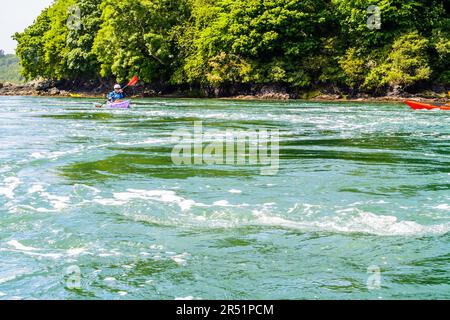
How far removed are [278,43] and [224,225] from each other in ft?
137

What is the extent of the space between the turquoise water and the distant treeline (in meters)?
30.8

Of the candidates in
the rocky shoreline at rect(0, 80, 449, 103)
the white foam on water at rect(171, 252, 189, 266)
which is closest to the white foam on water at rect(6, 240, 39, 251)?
the white foam on water at rect(171, 252, 189, 266)

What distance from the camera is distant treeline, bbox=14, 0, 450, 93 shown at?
4250 centimetres

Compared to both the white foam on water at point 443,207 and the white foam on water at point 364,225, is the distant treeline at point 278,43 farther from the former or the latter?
the white foam on water at point 364,225

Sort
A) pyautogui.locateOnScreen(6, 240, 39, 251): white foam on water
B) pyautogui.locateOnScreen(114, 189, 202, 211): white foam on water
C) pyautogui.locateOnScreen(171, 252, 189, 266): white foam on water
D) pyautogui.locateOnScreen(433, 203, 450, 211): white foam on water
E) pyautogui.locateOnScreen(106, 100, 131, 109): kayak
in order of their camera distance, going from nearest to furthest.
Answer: pyautogui.locateOnScreen(171, 252, 189, 266): white foam on water < pyautogui.locateOnScreen(6, 240, 39, 251): white foam on water < pyautogui.locateOnScreen(433, 203, 450, 211): white foam on water < pyautogui.locateOnScreen(114, 189, 202, 211): white foam on water < pyautogui.locateOnScreen(106, 100, 131, 109): kayak

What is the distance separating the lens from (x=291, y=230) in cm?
727

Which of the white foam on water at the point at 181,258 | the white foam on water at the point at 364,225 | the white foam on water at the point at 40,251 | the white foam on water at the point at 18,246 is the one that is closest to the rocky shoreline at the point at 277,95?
the white foam on water at the point at 364,225

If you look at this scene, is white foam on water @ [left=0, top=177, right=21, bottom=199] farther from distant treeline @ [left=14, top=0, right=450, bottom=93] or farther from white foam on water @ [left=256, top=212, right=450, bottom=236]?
distant treeline @ [left=14, top=0, right=450, bottom=93]

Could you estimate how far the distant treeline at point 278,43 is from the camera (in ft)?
139

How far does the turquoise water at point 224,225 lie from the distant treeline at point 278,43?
30.8 meters

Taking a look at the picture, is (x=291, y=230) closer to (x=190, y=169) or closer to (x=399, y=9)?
(x=190, y=169)

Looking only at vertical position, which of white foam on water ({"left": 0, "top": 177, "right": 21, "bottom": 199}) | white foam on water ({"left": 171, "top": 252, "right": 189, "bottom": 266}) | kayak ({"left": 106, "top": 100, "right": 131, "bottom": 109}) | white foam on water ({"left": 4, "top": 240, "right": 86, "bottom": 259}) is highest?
kayak ({"left": 106, "top": 100, "right": 131, "bottom": 109})

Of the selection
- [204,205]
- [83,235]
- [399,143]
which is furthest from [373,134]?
[83,235]
